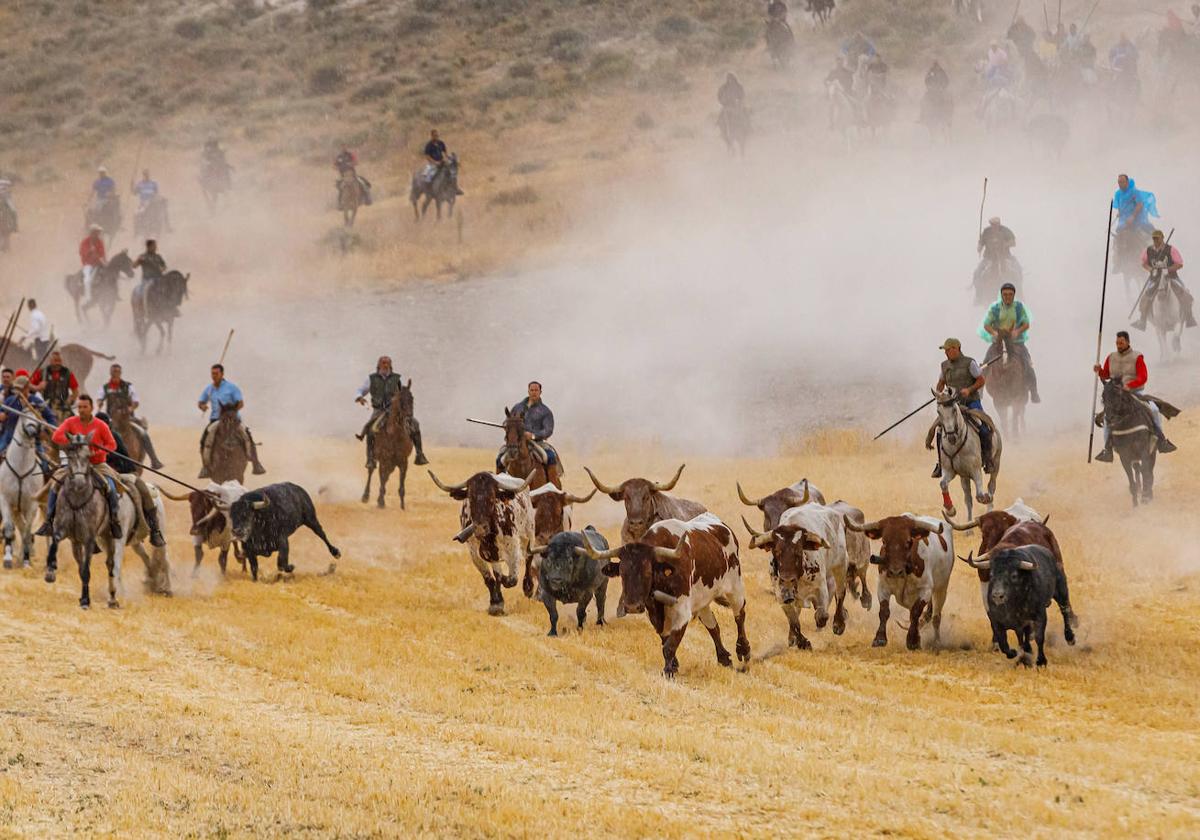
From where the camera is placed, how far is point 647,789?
1123 cm

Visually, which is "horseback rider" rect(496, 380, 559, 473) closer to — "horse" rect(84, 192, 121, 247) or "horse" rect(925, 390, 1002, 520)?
"horse" rect(925, 390, 1002, 520)

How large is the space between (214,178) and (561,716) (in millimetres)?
42661

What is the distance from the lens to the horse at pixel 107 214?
48.7m

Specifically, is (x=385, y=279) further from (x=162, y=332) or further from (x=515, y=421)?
(x=515, y=421)

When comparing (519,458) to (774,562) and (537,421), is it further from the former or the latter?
(774,562)

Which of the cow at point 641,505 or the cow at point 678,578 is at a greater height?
the cow at point 641,505

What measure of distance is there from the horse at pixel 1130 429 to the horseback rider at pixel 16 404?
13.2 m

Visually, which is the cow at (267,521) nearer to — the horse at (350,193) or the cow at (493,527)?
the cow at (493,527)

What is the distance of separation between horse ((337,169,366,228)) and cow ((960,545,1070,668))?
34.6m

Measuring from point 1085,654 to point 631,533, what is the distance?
445 cm

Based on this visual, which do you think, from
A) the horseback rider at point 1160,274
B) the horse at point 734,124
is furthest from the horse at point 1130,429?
the horse at point 734,124

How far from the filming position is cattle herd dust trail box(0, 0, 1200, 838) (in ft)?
36.5

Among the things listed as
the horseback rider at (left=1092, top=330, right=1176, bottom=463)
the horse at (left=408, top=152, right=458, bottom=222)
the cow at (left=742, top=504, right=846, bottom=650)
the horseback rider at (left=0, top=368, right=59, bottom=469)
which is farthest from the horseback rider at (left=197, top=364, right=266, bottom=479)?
the horse at (left=408, top=152, right=458, bottom=222)

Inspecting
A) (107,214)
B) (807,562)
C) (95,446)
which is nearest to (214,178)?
(107,214)
